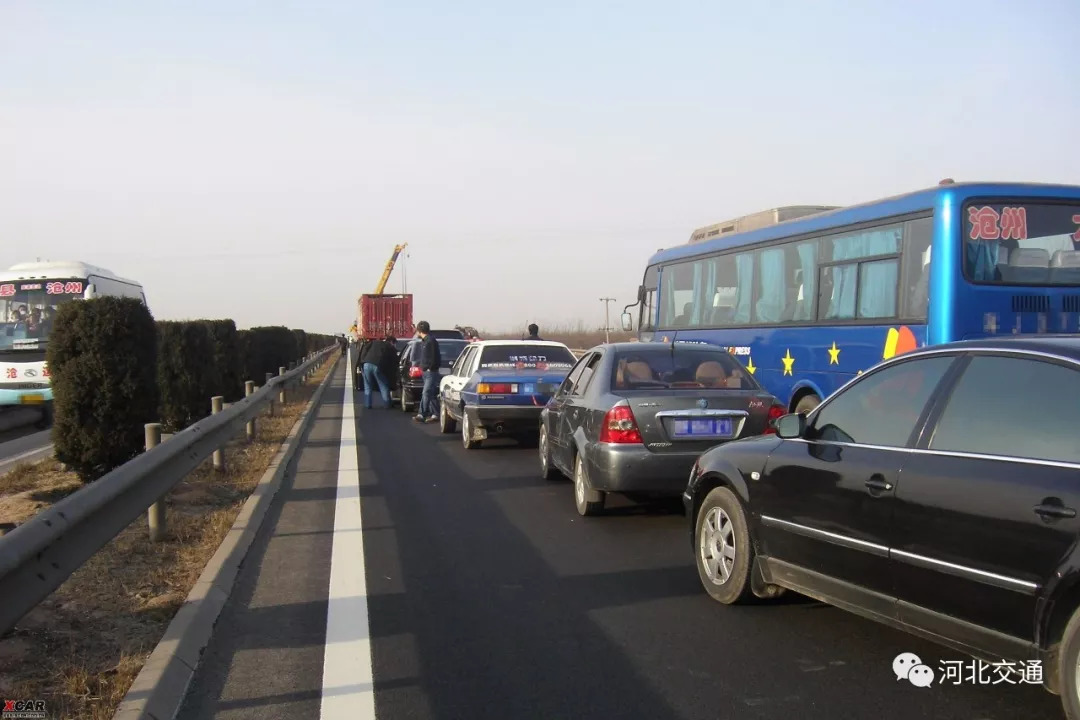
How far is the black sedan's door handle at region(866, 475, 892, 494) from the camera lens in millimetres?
4352

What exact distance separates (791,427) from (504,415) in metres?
8.05

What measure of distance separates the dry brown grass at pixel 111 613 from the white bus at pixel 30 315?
9.79 metres

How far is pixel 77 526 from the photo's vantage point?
177 inches

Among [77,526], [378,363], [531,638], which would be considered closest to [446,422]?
[378,363]

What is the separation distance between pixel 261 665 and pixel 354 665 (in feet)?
1.53

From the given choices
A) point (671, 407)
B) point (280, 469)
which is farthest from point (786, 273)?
point (280, 469)

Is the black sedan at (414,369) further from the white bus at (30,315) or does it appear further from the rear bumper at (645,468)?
the rear bumper at (645,468)

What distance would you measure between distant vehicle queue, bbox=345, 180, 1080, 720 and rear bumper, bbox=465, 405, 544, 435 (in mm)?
32

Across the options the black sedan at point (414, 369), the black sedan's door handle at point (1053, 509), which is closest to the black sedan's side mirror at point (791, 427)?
the black sedan's door handle at point (1053, 509)

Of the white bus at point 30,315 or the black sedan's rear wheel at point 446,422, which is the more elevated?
the white bus at point 30,315

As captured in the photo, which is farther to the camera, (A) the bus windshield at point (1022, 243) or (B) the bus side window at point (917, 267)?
(B) the bus side window at point (917, 267)

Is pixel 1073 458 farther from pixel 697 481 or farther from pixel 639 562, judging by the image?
pixel 639 562

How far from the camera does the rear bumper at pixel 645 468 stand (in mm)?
7703

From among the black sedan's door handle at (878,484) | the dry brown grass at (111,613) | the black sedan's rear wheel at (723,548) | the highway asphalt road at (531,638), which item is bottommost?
the highway asphalt road at (531,638)
